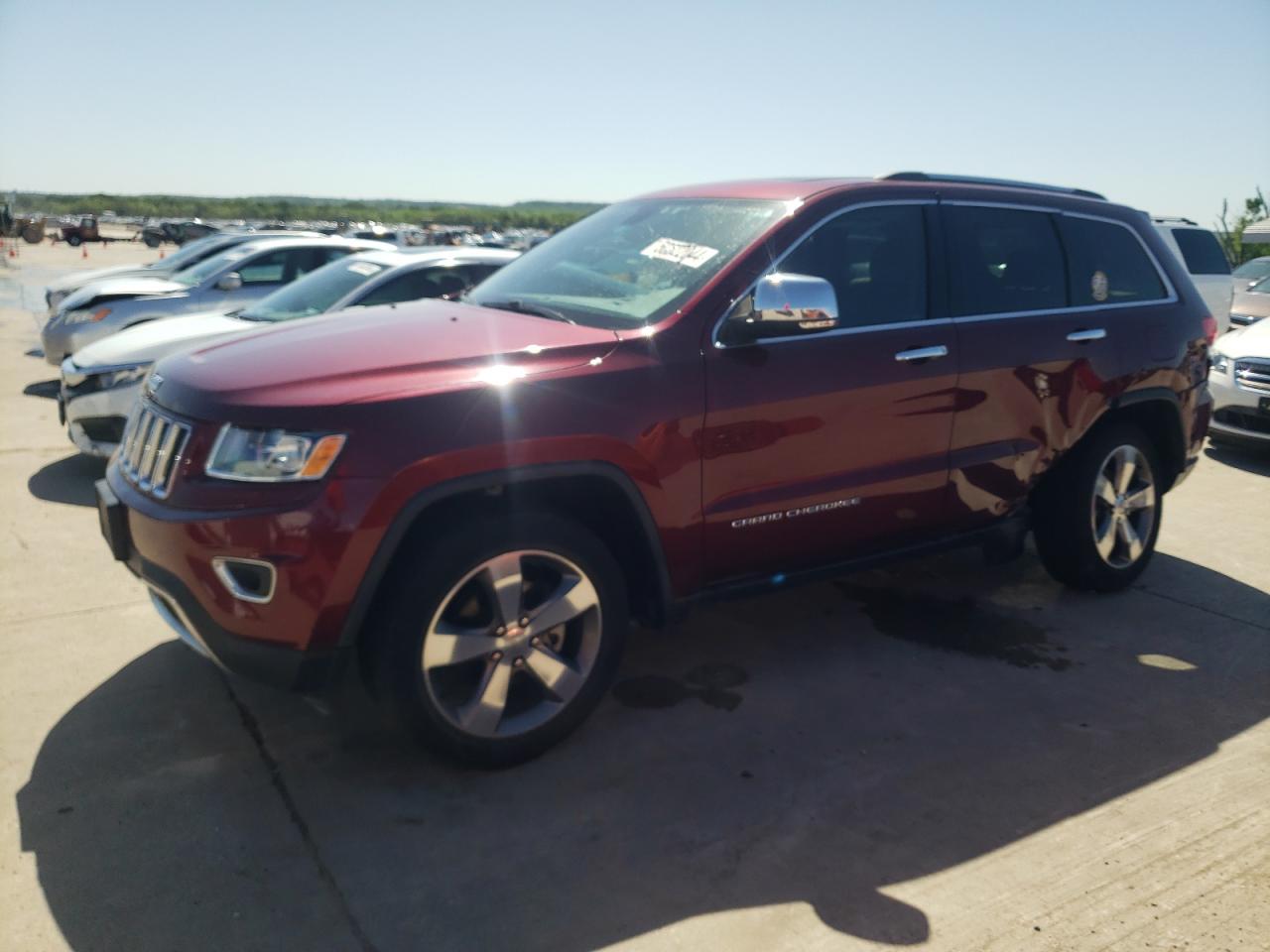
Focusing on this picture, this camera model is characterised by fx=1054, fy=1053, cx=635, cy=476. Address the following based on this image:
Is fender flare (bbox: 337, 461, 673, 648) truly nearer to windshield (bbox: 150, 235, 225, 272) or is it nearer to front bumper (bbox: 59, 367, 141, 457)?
front bumper (bbox: 59, 367, 141, 457)

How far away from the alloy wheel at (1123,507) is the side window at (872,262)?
53.9 inches

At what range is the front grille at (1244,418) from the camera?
7848mm

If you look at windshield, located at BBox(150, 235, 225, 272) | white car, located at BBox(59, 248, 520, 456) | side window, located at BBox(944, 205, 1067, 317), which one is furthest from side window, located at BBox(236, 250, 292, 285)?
side window, located at BBox(944, 205, 1067, 317)

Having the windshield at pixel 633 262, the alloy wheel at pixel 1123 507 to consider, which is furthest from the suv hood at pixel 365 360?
the alloy wheel at pixel 1123 507

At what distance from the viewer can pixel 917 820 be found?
10.2 feet

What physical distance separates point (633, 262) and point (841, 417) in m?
0.97

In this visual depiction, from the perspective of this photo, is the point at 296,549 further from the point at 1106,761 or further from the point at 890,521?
the point at 1106,761

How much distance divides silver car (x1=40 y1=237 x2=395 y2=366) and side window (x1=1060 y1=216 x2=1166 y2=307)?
6.17 metres

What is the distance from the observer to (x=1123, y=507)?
4.87 metres

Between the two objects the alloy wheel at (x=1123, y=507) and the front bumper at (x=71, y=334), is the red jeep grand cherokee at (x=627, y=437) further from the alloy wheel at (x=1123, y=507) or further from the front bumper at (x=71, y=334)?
the front bumper at (x=71, y=334)

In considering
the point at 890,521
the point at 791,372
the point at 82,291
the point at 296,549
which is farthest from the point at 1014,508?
the point at 82,291

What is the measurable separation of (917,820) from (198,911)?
6.48 ft

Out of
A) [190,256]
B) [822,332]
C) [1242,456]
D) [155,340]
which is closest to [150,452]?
[822,332]

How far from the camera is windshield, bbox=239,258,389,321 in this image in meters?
7.21
